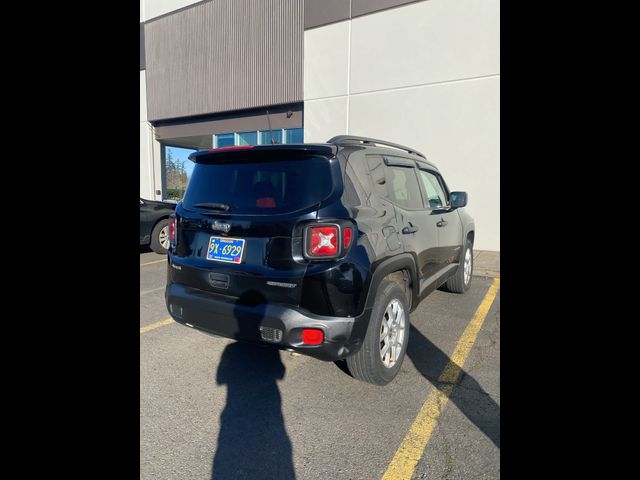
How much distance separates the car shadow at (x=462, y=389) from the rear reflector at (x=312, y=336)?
3.69ft

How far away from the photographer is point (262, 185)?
2.65 meters

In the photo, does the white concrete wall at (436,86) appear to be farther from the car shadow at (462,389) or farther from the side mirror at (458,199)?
the car shadow at (462,389)

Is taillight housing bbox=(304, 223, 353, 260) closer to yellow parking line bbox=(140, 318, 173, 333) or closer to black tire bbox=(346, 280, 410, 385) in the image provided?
black tire bbox=(346, 280, 410, 385)

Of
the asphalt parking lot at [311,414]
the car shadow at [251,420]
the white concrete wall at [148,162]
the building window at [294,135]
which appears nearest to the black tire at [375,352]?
the asphalt parking lot at [311,414]

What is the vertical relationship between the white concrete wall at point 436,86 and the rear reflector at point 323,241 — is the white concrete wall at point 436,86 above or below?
above

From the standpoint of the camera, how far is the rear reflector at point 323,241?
235 centimetres

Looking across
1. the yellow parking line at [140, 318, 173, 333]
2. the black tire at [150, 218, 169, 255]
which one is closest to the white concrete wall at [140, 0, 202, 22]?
the black tire at [150, 218, 169, 255]

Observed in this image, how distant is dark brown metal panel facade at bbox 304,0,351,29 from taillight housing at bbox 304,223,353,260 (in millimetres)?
10073

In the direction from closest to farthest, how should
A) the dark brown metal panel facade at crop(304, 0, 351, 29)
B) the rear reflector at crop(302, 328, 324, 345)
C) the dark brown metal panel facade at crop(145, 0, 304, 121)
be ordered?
1. the rear reflector at crop(302, 328, 324, 345)
2. the dark brown metal panel facade at crop(304, 0, 351, 29)
3. the dark brown metal panel facade at crop(145, 0, 304, 121)

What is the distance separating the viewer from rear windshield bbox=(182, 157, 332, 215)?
2.48 meters
